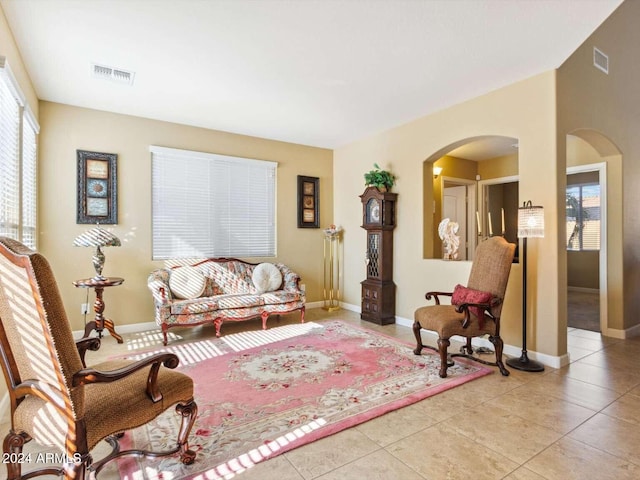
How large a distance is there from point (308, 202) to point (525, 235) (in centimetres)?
350

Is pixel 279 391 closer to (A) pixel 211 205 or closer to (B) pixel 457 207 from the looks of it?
(A) pixel 211 205

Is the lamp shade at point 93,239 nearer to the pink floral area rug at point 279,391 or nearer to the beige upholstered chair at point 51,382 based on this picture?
the pink floral area rug at point 279,391

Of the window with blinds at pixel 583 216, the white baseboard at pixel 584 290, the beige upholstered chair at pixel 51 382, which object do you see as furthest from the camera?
the white baseboard at pixel 584 290

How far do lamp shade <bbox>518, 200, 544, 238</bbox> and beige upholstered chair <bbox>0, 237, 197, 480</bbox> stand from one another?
309cm

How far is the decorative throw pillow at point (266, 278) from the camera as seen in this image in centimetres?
482

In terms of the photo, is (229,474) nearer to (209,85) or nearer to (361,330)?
(361,330)

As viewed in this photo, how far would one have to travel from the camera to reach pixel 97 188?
4270 millimetres

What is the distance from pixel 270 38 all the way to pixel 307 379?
2.79m

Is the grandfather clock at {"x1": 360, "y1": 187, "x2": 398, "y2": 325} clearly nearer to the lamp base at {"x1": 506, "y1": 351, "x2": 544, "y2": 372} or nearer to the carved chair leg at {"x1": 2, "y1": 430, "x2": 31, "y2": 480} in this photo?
the lamp base at {"x1": 506, "y1": 351, "x2": 544, "y2": 372}

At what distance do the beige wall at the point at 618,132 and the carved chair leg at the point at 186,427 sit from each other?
13.5 feet

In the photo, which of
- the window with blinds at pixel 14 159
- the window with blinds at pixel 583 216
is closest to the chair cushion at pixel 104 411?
the window with blinds at pixel 14 159

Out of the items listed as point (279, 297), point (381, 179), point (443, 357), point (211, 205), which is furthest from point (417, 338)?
point (211, 205)

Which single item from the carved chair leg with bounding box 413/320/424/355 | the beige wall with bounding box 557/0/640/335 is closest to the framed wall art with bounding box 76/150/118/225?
the carved chair leg with bounding box 413/320/424/355

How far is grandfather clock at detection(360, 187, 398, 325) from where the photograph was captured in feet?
16.0
